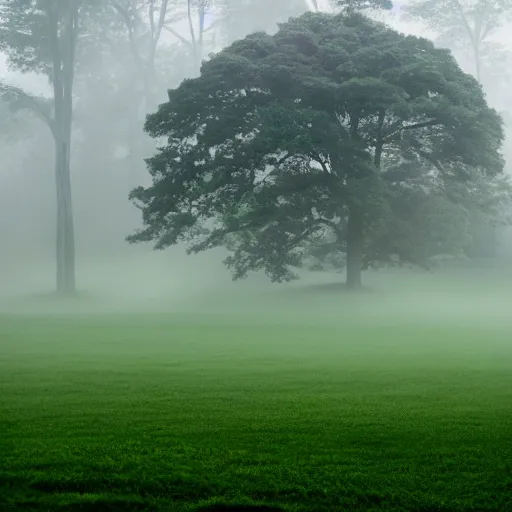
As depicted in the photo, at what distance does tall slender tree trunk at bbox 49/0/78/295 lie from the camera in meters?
39.2

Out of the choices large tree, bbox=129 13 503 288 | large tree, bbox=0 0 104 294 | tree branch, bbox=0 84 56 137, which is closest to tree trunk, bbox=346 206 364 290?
large tree, bbox=129 13 503 288

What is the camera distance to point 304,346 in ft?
61.4

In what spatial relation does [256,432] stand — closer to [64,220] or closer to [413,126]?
[413,126]

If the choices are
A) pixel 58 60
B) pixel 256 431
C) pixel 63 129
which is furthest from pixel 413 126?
pixel 256 431

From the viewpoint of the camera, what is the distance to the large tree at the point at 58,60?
39.3 meters

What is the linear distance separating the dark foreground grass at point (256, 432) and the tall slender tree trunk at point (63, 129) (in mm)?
23817

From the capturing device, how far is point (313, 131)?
99.1ft

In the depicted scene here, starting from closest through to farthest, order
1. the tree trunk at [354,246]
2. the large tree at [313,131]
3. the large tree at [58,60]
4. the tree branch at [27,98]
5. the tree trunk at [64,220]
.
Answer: the large tree at [313,131], the tree trunk at [354,246], the tree trunk at [64,220], the large tree at [58,60], the tree branch at [27,98]

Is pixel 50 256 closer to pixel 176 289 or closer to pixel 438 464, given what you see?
pixel 176 289

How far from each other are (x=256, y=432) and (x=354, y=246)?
26159mm

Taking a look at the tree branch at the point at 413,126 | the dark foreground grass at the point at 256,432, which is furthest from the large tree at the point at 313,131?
the dark foreground grass at the point at 256,432

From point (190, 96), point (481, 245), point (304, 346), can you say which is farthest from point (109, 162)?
point (304, 346)

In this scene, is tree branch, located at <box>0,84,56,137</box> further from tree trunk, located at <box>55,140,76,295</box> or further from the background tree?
the background tree

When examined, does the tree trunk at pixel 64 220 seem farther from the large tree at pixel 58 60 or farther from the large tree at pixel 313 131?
the large tree at pixel 313 131
